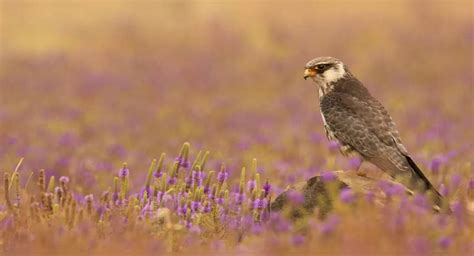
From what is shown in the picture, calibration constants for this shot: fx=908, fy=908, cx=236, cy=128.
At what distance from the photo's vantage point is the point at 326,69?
8.08 meters

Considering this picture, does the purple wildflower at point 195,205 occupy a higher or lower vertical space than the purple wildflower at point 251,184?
lower

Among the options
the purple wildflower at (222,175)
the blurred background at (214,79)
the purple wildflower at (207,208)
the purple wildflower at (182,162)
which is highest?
the blurred background at (214,79)

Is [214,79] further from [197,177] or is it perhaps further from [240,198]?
[240,198]

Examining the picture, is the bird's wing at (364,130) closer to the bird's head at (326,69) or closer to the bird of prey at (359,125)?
the bird of prey at (359,125)

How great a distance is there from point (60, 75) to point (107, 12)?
7.98 m

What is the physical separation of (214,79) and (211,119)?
4.04m

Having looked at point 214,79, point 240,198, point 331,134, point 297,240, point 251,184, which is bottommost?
point 297,240

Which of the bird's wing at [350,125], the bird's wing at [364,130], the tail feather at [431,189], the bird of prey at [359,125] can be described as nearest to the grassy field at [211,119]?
the tail feather at [431,189]

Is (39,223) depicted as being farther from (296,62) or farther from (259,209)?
(296,62)

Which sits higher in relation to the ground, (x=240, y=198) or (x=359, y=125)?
(x=359, y=125)

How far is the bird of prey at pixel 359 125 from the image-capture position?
23.9 ft

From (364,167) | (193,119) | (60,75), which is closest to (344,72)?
(364,167)

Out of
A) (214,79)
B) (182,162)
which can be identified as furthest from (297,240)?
(214,79)

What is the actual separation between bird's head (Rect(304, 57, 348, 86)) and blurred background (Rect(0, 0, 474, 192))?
1.46 m
